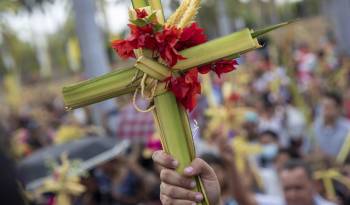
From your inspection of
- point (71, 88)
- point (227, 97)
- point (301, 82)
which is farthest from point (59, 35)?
point (71, 88)

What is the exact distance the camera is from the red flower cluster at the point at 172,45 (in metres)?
1.55

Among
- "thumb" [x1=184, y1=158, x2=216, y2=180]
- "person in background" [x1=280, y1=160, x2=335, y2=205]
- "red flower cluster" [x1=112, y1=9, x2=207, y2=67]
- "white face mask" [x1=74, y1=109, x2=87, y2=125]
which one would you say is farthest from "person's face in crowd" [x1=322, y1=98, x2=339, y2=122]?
"red flower cluster" [x1=112, y1=9, x2=207, y2=67]

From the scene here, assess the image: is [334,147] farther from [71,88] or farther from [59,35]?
[59,35]

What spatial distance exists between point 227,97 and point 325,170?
157 cm

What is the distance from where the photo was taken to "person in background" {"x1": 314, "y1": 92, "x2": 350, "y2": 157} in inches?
221

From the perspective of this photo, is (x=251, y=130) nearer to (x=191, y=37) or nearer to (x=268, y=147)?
(x=268, y=147)

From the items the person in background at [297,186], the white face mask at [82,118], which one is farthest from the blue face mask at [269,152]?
the white face mask at [82,118]

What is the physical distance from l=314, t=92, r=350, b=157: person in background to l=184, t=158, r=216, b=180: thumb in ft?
12.8

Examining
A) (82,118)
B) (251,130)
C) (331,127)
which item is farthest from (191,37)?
(82,118)

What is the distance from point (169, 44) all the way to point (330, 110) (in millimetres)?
4878

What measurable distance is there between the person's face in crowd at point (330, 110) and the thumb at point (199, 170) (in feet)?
15.1

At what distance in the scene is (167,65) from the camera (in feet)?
5.20

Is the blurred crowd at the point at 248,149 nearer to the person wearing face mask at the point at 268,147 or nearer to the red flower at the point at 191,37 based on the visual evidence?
the person wearing face mask at the point at 268,147

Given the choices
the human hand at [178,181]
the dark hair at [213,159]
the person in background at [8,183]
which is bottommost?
the dark hair at [213,159]
